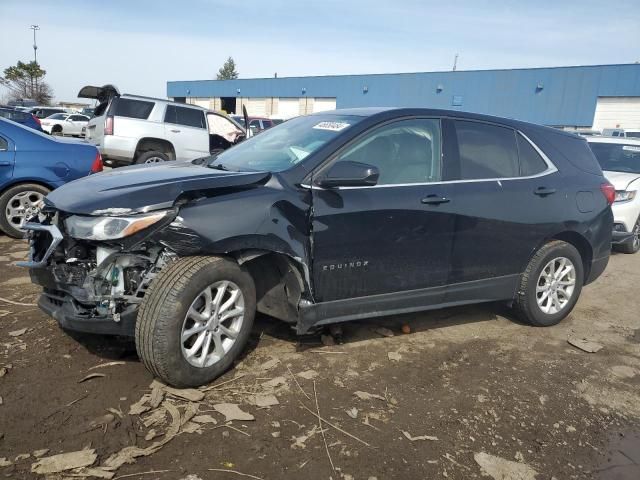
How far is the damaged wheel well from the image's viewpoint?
3.31m

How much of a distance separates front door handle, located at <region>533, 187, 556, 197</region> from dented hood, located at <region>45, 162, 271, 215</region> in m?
2.44

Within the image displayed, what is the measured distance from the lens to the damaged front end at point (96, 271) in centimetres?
292

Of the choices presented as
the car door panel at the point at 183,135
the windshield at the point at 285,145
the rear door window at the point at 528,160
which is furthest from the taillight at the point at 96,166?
the rear door window at the point at 528,160

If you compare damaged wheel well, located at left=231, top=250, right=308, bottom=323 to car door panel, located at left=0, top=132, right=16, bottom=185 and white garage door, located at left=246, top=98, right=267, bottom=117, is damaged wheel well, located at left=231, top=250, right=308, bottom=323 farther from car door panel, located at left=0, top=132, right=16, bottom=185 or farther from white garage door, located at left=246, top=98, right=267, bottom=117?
white garage door, located at left=246, top=98, right=267, bottom=117

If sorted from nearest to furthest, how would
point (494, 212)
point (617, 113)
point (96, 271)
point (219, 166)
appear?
point (96, 271) < point (219, 166) < point (494, 212) < point (617, 113)

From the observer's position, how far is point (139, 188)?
301 cm

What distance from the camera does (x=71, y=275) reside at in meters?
3.08

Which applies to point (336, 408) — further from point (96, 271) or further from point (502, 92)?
point (502, 92)

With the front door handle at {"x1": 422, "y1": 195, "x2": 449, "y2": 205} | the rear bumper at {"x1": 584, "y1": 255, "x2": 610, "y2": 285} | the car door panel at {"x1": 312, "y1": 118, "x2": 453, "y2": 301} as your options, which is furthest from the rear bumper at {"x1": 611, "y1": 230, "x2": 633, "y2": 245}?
the front door handle at {"x1": 422, "y1": 195, "x2": 449, "y2": 205}

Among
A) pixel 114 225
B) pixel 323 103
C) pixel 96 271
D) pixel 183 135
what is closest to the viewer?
pixel 114 225

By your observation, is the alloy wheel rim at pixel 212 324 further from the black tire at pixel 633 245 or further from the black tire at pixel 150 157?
the black tire at pixel 150 157

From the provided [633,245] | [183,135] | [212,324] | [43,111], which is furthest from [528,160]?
[43,111]

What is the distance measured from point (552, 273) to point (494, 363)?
1.28 metres

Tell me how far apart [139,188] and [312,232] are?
1.10 m
